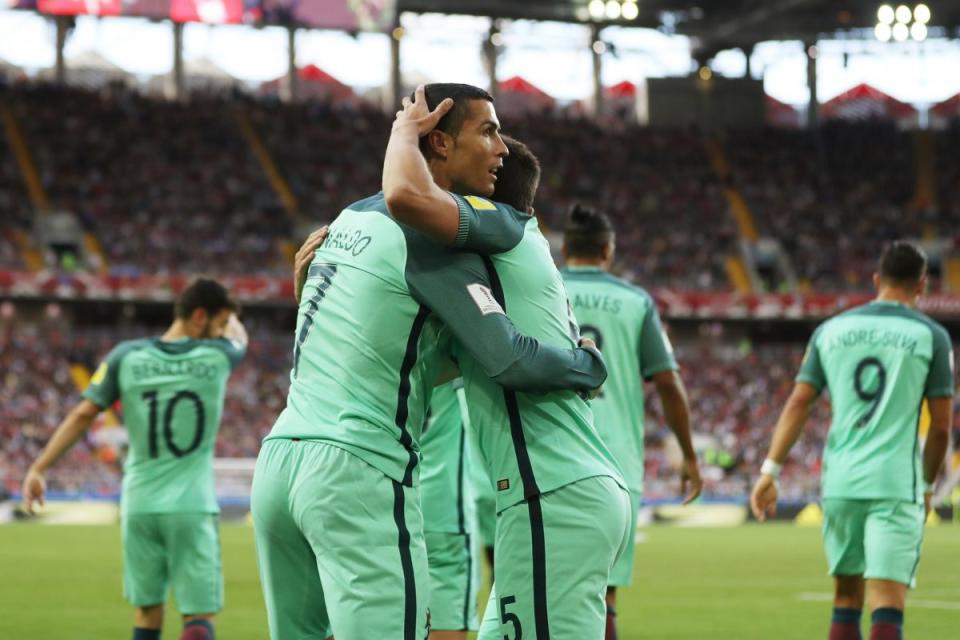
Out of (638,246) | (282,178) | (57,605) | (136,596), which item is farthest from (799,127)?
(136,596)

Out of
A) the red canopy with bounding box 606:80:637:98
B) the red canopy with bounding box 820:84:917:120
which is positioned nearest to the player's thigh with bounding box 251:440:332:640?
the red canopy with bounding box 820:84:917:120

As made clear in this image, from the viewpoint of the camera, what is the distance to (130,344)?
7.84 meters

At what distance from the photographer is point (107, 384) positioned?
7.79 metres

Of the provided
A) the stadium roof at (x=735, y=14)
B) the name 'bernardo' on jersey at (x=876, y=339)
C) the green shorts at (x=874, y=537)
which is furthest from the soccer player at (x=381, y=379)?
the stadium roof at (x=735, y=14)

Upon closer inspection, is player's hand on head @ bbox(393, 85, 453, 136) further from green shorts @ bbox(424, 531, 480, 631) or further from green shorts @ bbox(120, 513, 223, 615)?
green shorts @ bbox(120, 513, 223, 615)

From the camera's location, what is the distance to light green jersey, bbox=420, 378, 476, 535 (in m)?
6.78

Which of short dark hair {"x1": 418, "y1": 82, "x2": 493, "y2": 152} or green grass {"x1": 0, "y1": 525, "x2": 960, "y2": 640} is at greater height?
short dark hair {"x1": 418, "y1": 82, "x2": 493, "y2": 152}

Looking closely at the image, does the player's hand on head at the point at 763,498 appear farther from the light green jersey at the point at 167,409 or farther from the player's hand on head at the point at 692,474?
the light green jersey at the point at 167,409

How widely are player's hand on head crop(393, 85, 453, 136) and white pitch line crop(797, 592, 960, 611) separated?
957 centimetres

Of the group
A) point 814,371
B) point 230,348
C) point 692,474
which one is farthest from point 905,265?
point 230,348

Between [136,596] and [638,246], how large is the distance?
38.5 metres

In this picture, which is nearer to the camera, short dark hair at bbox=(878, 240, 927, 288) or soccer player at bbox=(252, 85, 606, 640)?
soccer player at bbox=(252, 85, 606, 640)

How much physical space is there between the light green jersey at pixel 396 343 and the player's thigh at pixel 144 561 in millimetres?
3943

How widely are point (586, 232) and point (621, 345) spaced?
637 millimetres
